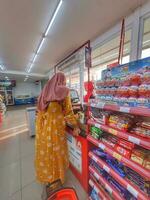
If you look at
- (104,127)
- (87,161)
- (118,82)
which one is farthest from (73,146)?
(118,82)

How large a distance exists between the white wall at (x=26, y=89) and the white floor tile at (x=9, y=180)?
1426cm

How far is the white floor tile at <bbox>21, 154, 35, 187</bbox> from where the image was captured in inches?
74.8

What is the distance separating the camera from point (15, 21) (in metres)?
2.60

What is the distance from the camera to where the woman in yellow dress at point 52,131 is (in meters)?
1.55

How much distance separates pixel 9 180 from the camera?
1916 millimetres

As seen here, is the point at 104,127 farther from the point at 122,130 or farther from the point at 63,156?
the point at 63,156

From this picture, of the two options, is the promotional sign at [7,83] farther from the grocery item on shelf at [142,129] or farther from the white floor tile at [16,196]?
the grocery item on shelf at [142,129]

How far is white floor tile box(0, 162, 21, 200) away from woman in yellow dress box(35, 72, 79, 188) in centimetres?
47

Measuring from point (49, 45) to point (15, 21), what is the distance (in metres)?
1.45

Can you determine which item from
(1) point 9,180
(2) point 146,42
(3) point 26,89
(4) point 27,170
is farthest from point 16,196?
(3) point 26,89

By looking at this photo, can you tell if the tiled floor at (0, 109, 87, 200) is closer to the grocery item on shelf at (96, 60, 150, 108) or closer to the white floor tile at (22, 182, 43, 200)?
the white floor tile at (22, 182, 43, 200)

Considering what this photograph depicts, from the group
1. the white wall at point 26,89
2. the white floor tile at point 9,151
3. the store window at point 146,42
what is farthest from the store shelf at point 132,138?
the white wall at point 26,89

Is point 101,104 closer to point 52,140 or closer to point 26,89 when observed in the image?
point 52,140

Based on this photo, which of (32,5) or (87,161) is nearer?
(87,161)
